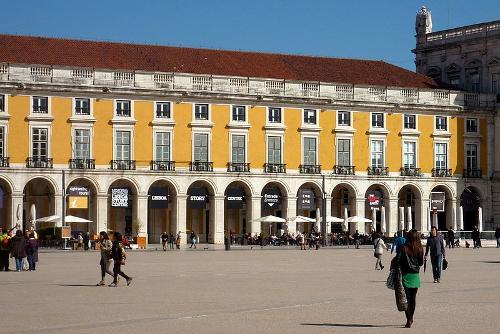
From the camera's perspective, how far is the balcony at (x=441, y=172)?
100812mm

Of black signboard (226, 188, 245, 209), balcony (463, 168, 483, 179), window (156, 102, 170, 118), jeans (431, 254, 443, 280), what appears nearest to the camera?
jeans (431, 254, 443, 280)

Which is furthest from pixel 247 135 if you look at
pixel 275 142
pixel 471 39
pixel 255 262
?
pixel 255 262

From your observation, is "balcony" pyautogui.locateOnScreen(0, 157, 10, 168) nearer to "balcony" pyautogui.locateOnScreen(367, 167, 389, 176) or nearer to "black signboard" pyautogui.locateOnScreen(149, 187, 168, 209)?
"black signboard" pyautogui.locateOnScreen(149, 187, 168, 209)

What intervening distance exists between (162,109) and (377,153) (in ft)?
55.5

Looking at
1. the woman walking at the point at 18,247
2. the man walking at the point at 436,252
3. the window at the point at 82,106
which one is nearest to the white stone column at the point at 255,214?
the window at the point at 82,106

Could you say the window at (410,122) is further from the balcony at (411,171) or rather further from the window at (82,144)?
the window at (82,144)

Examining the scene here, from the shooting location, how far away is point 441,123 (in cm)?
10200

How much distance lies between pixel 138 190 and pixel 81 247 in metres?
11.4

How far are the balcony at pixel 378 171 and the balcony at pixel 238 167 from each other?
31.5ft

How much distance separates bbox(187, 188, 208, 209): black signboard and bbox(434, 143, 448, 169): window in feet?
60.7

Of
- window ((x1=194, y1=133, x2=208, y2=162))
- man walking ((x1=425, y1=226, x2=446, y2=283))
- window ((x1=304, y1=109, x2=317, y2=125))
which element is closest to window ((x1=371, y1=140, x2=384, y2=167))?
window ((x1=304, y1=109, x2=317, y2=125))

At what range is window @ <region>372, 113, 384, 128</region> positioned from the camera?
9962cm

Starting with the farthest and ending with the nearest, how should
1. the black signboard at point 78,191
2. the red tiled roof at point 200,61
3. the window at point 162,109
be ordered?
the window at point 162,109 < the red tiled roof at point 200,61 < the black signboard at point 78,191

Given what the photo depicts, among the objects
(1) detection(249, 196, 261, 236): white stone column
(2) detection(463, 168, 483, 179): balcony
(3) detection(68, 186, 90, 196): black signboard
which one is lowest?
(1) detection(249, 196, 261, 236): white stone column
